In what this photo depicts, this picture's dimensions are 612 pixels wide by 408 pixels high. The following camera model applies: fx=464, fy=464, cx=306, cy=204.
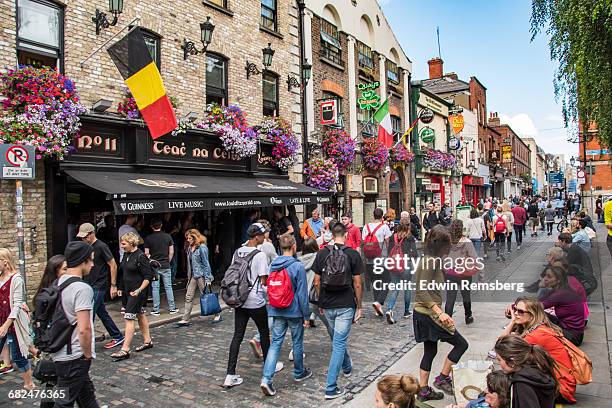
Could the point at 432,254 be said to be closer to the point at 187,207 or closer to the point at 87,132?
the point at 187,207

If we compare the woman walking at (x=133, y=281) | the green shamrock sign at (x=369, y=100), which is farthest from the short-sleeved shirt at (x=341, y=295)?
the green shamrock sign at (x=369, y=100)

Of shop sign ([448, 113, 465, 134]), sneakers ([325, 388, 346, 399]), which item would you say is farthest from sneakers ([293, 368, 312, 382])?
shop sign ([448, 113, 465, 134])

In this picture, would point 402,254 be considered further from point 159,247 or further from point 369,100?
point 369,100

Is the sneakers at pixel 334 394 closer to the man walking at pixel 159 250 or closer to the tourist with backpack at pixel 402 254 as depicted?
the tourist with backpack at pixel 402 254

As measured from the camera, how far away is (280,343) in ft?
16.9

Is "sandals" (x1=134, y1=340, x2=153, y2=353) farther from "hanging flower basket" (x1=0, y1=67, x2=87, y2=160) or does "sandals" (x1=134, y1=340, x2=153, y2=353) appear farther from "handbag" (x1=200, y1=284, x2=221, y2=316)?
"hanging flower basket" (x1=0, y1=67, x2=87, y2=160)

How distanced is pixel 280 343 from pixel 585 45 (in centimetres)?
773

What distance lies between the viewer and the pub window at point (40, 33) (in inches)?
333

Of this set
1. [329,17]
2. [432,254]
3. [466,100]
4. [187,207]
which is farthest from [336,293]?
[466,100]

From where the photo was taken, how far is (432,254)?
17.3ft

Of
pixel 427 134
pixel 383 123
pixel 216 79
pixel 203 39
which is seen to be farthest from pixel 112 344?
pixel 427 134

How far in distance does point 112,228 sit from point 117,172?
1.29 metres

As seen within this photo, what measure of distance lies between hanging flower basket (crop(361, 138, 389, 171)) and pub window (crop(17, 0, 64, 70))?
12.5 m

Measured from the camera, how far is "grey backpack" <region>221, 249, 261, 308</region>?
17.2 feet
